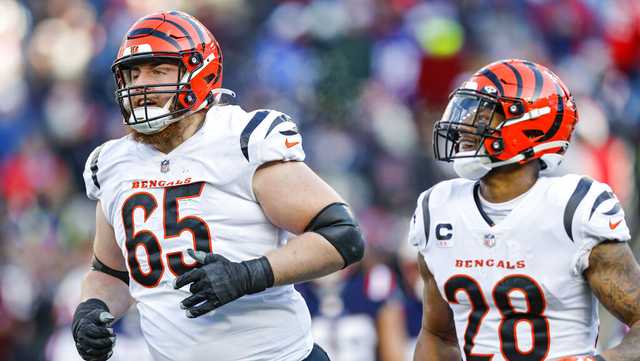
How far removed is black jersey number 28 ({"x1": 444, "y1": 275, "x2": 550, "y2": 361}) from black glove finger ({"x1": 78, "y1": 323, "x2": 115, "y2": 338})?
1.27 m

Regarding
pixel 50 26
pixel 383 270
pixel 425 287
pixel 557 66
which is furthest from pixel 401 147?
pixel 425 287

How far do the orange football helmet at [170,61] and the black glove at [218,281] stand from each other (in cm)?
55

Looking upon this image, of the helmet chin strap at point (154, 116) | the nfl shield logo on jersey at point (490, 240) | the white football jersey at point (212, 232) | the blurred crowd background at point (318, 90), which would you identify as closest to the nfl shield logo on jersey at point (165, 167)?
the white football jersey at point (212, 232)

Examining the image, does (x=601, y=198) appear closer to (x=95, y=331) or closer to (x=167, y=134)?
(x=167, y=134)

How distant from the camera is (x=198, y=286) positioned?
13.4ft

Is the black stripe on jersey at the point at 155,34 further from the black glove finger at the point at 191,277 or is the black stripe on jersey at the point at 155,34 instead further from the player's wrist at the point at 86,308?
the player's wrist at the point at 86,308

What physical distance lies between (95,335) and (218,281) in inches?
26.0

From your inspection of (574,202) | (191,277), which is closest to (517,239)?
(574,202)

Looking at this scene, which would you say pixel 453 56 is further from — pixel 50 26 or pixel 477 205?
pixel 477 205

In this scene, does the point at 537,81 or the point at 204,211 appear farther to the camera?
the point at 537,81

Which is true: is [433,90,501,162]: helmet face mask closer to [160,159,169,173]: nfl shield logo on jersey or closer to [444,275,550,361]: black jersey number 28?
[444,275,550,361]: black jersey number 28

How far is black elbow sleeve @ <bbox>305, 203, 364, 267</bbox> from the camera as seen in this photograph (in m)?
4.30

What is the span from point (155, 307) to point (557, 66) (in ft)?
27.2

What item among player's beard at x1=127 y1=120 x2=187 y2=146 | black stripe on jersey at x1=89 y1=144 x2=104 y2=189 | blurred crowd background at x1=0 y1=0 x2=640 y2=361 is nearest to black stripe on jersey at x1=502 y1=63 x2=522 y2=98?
player's beard at x1=127 y1=120 x2=187 y2=146
